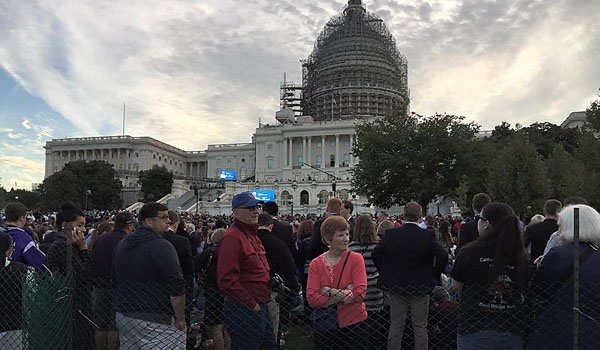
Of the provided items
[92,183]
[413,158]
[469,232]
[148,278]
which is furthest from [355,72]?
[148,278]

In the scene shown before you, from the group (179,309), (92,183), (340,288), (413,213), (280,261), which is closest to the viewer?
(340,288)

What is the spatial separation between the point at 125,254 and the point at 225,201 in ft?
206

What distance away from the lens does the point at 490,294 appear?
15.1ft

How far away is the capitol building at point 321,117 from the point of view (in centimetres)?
9256

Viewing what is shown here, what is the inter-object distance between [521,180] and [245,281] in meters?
30.7

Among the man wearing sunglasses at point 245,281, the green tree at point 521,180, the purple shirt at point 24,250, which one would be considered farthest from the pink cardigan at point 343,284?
the green tree at point 521,180

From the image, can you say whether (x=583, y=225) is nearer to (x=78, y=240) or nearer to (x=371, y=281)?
(x=371, y=281)

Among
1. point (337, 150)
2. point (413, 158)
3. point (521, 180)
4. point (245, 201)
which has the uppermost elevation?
point (337, 150)

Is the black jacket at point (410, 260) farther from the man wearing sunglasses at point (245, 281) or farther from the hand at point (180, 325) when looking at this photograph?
the hand at point (180, 325)

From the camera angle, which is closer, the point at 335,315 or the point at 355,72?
the point at 335,315

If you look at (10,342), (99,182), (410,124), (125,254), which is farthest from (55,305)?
(99,182)

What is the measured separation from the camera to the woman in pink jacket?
4.84 m

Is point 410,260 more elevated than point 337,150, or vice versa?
point 337,150

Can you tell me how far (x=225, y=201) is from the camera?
222ft
